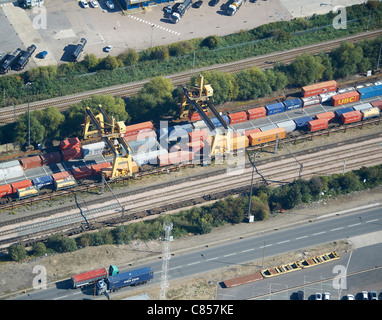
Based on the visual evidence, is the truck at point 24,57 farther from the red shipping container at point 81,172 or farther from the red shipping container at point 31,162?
the red shipping container at point 81,172

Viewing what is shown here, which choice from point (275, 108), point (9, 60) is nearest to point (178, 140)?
point (275, 108)

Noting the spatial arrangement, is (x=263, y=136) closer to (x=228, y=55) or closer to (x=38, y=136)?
(x=228, y=55)

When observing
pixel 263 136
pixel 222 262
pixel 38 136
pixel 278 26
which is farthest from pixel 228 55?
pixel 222 262

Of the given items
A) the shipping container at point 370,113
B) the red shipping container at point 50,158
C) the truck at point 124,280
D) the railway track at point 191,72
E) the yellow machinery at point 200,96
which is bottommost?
the truck at point 124,280

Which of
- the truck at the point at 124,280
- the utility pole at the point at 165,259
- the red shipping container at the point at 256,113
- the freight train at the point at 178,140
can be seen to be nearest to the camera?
the truck at the point at 124,280

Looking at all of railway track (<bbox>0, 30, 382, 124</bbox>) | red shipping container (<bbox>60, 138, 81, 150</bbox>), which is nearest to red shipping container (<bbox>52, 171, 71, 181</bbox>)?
red shipping container (<bbox>60, 138, 81, 150</bbox>)

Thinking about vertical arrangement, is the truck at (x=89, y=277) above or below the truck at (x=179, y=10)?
below

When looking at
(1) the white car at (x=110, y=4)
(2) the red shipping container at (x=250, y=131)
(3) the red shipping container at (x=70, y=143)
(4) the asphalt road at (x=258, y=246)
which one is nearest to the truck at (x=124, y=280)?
(4) the asphalt road at (x=258, y=246)

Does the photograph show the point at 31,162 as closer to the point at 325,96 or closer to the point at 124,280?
the point at 124,280
